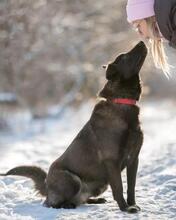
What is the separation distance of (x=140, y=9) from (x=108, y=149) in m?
1.49

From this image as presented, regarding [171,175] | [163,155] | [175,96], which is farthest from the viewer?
[175,96]

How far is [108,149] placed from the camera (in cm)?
687

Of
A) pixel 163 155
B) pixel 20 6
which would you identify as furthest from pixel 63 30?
pixel 163 155

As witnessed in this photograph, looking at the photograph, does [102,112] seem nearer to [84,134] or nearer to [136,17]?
[84,134]

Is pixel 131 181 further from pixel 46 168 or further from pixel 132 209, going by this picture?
pixel 46 168

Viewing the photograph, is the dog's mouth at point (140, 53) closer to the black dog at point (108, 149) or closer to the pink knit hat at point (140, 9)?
the black dog at point (108, 149)

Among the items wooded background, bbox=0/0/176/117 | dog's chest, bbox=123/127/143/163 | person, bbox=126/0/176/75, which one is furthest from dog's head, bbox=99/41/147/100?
wooded background, bbox=0/0/176/117

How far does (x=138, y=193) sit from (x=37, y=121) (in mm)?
14015

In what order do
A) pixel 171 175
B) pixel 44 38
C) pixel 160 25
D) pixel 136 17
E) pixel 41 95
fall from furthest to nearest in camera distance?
pixel 41 95
pixel 44 38
pixel 171 175
pixel 136 17
pixel 160 25

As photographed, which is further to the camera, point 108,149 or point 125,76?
point 125,76

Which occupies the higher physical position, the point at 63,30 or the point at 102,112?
the point at 63,30

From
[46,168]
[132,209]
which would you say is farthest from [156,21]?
[46,168]

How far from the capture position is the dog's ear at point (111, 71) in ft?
23.5

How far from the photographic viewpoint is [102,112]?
710cm
